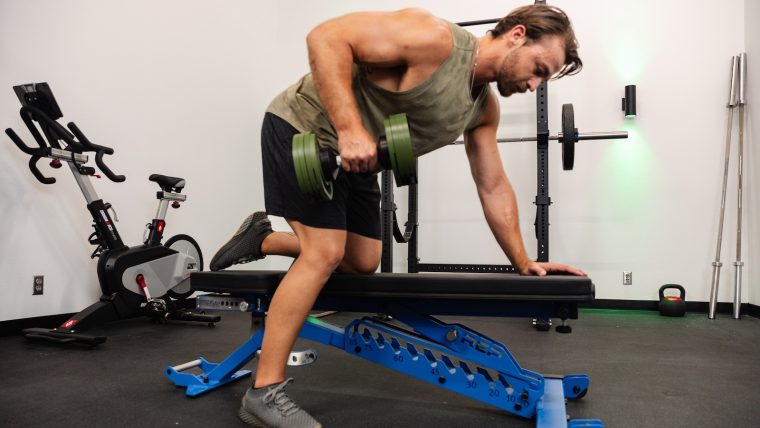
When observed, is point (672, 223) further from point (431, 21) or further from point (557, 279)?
point (431, 21)

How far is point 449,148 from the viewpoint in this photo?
393 cm

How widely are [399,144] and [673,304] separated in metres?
2.93

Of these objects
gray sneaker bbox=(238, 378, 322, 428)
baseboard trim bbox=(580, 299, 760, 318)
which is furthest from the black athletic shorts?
baseboard trim bbox=(580, 299, 760, 318)

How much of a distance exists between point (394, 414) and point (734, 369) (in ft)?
4.79

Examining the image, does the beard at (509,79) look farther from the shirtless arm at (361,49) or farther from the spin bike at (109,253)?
the spin bike at (109,253)

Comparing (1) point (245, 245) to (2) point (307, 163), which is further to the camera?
(1) point (245, 245)

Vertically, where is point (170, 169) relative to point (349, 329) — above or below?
above

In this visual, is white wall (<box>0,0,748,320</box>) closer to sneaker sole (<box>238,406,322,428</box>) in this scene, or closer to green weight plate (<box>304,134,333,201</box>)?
sneaker sole (<box>238,406,322,428</box>)

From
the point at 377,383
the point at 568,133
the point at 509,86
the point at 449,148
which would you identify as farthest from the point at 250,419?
the point at 449,148

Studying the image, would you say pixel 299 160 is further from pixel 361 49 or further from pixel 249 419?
pixel 249 419

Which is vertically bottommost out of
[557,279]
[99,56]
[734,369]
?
[734,369]

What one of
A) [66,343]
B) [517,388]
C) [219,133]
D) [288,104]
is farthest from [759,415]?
[219,133]

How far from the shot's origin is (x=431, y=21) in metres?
1.28

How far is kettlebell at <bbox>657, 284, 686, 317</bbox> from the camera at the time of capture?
10.7 ft
